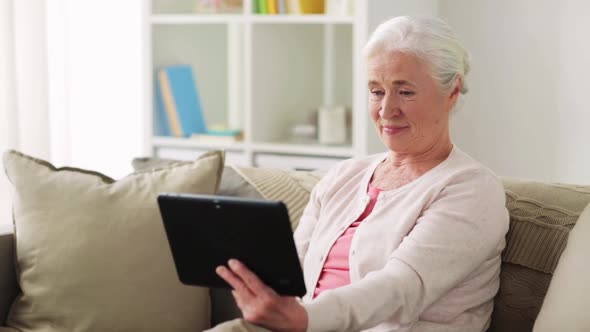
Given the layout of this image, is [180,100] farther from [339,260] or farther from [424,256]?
[424,256]

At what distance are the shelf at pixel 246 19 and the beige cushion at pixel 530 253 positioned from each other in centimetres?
149

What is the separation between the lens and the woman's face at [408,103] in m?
1.87

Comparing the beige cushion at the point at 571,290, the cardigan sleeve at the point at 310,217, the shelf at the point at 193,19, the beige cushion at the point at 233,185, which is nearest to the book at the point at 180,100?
the shelf at the point at 193,19

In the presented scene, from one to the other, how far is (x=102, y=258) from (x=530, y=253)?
3.04ft

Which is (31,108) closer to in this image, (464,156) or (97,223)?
(97,223)

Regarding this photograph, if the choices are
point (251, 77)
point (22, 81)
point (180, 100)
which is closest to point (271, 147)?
point (251, 77)

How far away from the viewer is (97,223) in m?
2.15

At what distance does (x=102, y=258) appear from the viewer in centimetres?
213

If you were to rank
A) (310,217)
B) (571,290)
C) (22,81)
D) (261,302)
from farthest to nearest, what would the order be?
(22,81) < (310,217) < (571,290) < (261,302)

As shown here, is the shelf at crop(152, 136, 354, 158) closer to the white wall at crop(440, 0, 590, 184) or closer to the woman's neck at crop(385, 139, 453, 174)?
the white wall at crop(440, 0, 590, 184)

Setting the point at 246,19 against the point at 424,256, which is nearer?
the point at 424,256

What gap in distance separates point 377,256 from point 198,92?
214cm

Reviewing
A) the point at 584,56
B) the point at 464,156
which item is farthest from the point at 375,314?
the point at 584,56

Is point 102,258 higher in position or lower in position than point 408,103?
lower
